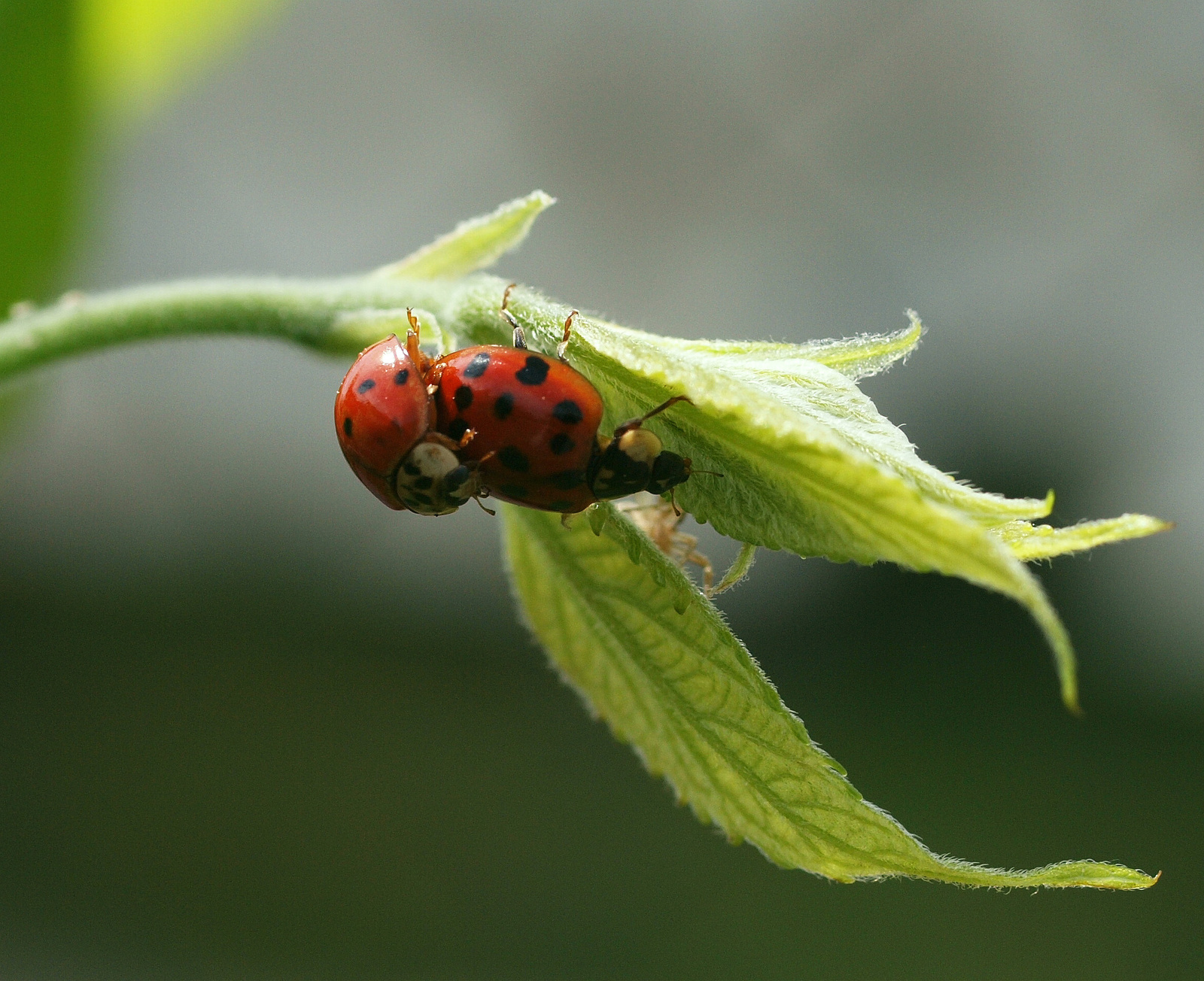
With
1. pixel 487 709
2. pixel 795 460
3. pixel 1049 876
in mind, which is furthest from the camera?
pixel 487 709

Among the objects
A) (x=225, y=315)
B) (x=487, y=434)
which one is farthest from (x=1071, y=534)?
(x=225, y=315)

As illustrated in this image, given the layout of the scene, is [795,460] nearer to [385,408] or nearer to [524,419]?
[524,419]

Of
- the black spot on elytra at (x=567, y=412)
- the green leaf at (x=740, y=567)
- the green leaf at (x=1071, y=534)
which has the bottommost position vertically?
the green leaf at (x=1071, y=534)

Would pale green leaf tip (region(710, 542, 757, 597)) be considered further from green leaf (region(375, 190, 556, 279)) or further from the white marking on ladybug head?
green leaf (region(375, 190, 556, 279))

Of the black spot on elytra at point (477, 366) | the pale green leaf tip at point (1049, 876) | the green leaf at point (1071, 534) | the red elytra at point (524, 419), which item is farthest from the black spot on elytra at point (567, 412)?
the pale green leaf tip at point (1049, 876)

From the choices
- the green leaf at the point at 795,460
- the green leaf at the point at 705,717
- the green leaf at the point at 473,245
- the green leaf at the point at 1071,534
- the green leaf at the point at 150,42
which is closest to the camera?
the green leaf at the point at 795,460

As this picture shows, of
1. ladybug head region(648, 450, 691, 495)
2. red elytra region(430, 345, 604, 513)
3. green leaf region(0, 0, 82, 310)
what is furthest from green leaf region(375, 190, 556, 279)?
green leaf region(0, 0, 82, 310)

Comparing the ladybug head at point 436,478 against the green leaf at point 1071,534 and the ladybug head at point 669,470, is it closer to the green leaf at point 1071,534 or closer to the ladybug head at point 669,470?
the ladybug head at point 669,470

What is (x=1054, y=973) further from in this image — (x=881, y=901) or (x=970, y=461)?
(x=970, y=461)
